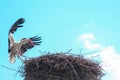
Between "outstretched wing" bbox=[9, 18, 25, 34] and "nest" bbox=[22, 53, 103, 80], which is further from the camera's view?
"outstretched wing" bbox=[9, 18, 25, 34]

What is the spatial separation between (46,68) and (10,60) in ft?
7.87

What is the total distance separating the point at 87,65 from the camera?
36.7 ft

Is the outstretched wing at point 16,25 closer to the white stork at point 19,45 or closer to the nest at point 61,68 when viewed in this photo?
the white stork at point 19,45

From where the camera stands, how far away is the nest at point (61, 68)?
429 inches

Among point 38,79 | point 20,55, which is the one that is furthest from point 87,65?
point 20,55

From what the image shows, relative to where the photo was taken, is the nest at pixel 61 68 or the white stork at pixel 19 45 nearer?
the nest at pixel 61 68

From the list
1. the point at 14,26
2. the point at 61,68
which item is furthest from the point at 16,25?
the point at 61,68

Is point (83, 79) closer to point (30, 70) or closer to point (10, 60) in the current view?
point (30, 70)

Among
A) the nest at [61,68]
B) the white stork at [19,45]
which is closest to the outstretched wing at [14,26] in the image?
the white stork at [19,45]

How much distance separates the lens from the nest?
35.7 ft

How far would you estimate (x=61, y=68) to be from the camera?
35.6 feet

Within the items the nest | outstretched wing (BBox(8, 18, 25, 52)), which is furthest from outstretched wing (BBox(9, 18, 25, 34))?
the nest

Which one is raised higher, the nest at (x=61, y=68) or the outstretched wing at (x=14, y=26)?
the outstretched wing at (x=14, y=26)

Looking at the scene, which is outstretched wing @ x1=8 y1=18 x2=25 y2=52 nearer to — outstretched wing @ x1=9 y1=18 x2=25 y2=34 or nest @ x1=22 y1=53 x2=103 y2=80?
outstretched wing @ x1=9 y1=18 x2=25 y2=34
